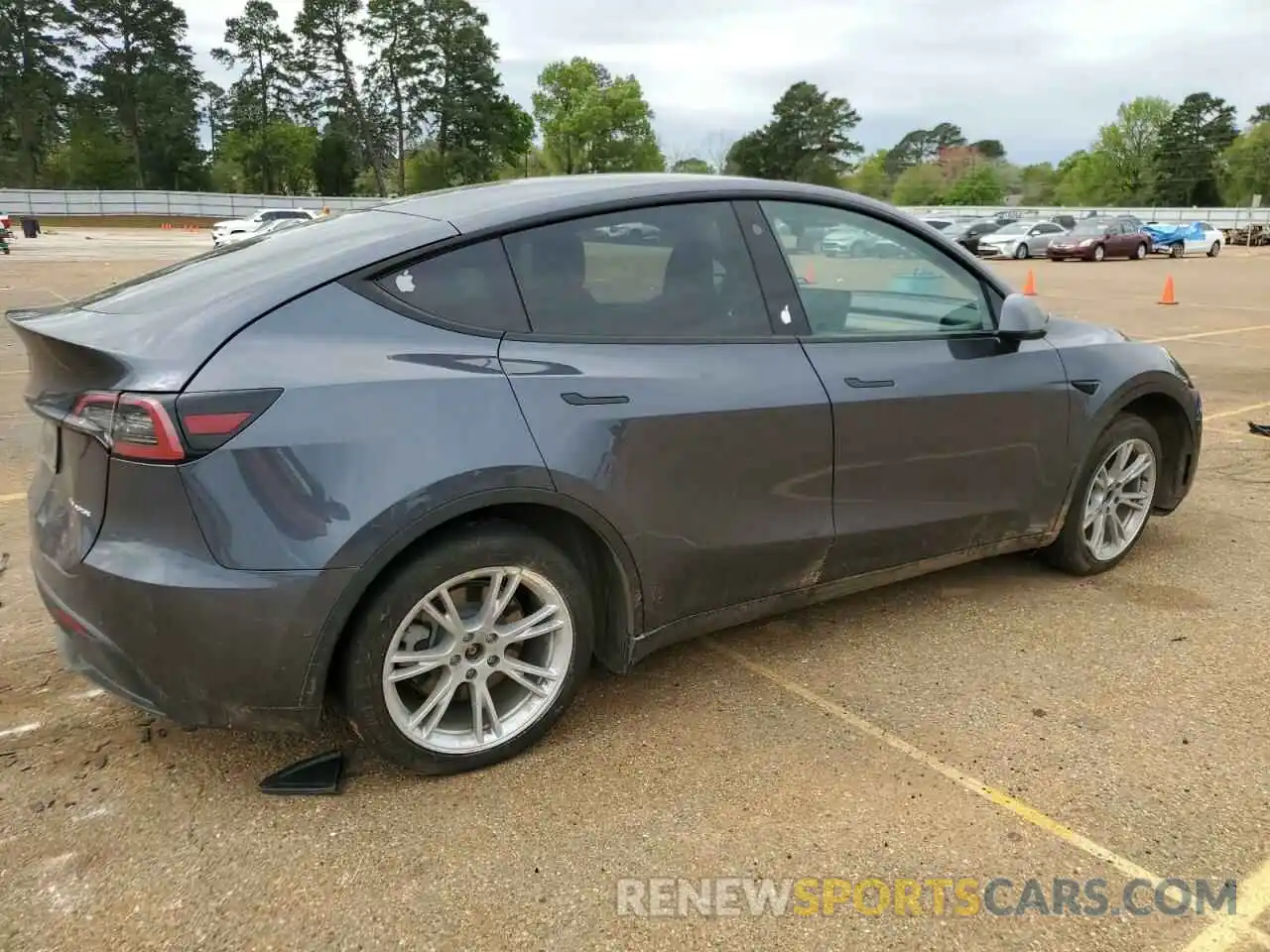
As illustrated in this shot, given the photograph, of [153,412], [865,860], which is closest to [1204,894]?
[865,860]

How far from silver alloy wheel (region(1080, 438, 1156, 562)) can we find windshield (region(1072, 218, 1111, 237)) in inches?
1248

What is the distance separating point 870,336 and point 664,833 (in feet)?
5.96

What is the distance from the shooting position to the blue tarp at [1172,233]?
35.9 m

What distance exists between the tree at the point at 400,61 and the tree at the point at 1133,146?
64.8m

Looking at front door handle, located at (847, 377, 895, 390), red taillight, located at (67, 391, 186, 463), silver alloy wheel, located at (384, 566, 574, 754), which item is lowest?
silver alloy wheel, located at (384, 566, 574, 754)

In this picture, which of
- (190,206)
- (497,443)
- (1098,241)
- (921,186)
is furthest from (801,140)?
(497,443)

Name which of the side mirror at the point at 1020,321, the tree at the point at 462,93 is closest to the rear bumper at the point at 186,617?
the side mirror at the point at 1020,321

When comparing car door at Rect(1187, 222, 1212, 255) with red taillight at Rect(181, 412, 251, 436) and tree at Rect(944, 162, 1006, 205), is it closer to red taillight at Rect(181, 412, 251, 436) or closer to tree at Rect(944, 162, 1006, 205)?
red taillight at Rect(181, 412, 251, 436)

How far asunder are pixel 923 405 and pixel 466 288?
1.65 metres

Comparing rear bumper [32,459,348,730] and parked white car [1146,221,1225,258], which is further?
parked white car [1146,221,1225,258]

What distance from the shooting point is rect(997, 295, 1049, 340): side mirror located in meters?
3.63

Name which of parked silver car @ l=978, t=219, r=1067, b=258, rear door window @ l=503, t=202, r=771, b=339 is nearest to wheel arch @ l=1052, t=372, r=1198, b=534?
rear door window @ l=503, t=202, r=771, b=339

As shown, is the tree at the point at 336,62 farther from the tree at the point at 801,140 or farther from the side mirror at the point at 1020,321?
the side mirror at the point at 1020,321

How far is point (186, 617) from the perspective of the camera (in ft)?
7.68
